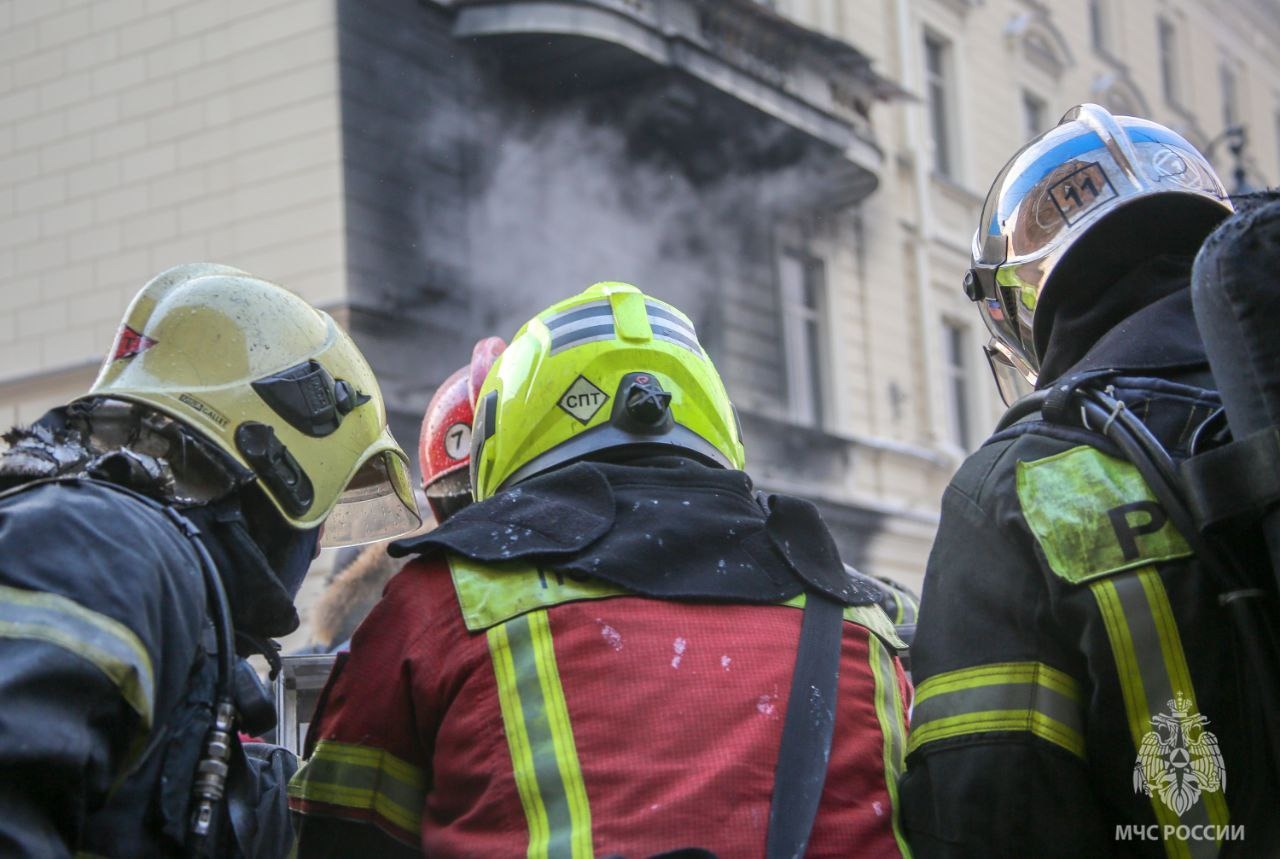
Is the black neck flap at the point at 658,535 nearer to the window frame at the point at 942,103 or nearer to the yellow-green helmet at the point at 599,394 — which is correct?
the yellow-green helmet at the point at 599,394

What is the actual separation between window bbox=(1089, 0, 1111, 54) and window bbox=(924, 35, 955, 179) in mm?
4388

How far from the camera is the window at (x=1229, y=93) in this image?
26.2 meters

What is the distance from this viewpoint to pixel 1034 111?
2044 centimetres

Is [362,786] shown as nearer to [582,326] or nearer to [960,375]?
[582,326]

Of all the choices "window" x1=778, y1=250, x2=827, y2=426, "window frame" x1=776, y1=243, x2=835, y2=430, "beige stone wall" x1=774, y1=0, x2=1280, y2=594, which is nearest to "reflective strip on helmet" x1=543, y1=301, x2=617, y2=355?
"window frame" x1=776, y1=243, x2=835, y2=430

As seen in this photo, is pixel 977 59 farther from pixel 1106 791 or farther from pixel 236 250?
pixel 1106 791

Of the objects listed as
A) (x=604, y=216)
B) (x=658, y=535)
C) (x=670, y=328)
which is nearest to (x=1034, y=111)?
(x=604, y=216)

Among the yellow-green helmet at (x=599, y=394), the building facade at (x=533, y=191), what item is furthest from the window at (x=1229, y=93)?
the yellow-green helmet at (x=599, y=394)

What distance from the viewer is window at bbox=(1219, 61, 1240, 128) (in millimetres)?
26234

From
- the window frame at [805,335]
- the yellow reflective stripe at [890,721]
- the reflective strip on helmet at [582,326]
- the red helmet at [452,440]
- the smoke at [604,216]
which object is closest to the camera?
the yellow reflective stripe at [890,721]

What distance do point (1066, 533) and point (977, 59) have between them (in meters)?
17.7

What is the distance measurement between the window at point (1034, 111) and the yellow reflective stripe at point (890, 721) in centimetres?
1851

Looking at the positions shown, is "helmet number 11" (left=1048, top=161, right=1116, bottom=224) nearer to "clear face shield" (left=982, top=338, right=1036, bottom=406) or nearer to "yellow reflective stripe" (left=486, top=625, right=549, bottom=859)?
"clear face shield" (left=982, top=338, right=1036, bottom=406)

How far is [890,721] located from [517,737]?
571 millimetres
